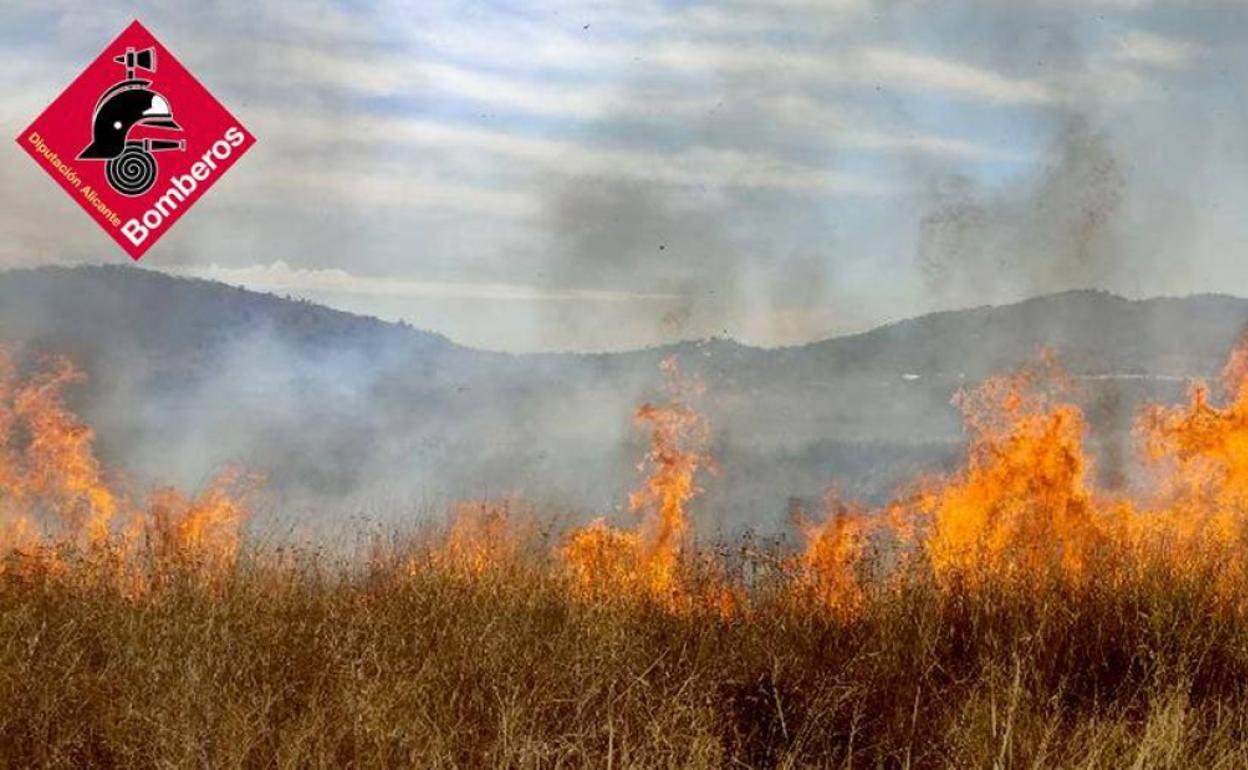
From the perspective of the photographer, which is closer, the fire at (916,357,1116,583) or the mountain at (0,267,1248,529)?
the fire at (916,357,1116,583)

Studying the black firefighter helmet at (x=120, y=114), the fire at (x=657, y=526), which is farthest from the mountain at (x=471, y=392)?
the black firefighter helmet at (x=120, y=114)

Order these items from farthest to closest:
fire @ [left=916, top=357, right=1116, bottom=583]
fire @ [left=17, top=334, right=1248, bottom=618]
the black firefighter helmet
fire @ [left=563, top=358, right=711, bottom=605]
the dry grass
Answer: the black firefighter helmet < fire @ [left=916, top=357, right=1116, bottom=583] < fire @ [left=563, top=358, right=711, bottom=605] < fire @ [left=17, top=334, right=1248, bottom=618] < the dry grass

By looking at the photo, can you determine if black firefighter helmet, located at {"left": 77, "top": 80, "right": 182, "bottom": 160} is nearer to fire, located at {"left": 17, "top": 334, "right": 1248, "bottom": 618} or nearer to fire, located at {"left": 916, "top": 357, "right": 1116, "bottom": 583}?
fire, located at {"left": 17, "top": 334, "right": 1248, "bottom": 618}

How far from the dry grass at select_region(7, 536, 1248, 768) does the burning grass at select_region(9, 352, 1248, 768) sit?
2 centimetres

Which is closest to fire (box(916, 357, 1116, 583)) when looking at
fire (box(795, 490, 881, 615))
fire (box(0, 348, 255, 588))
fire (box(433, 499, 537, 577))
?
fire (box(795, 490, 881, 615))

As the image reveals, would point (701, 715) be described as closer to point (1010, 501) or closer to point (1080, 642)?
point (1080, 642)

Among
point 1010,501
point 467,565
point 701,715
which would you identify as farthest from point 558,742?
point 1010,501

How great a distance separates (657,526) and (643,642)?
5.00 m

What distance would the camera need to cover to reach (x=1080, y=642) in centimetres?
739

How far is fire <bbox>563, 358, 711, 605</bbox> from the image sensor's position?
8.13m

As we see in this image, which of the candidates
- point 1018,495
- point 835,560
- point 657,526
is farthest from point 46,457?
point 1018,495

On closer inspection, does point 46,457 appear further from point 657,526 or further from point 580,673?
point 580,673

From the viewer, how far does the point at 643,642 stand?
6.70 m

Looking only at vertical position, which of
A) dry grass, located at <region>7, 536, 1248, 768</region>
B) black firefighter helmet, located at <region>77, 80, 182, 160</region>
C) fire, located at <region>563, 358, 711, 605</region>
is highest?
black firefighter helmet, located at <region>77, 80, 182, 160</region>
